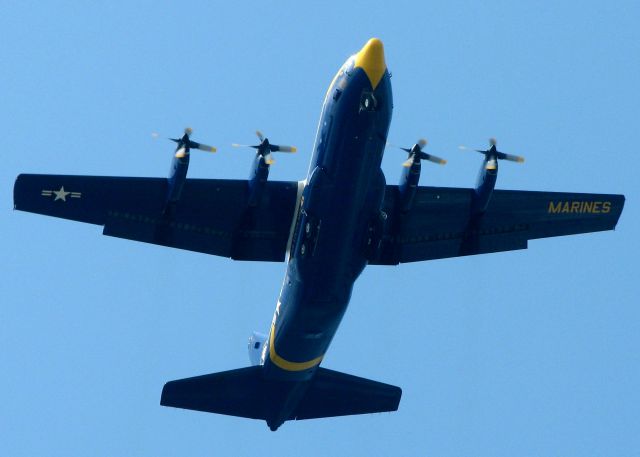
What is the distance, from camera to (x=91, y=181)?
34.1m

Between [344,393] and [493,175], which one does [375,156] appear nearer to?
[493,175]

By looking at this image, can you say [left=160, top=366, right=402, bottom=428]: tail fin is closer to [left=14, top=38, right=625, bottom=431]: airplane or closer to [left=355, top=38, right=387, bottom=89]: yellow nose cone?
[left=14, top=38, right=625, bottom=431]: airplane

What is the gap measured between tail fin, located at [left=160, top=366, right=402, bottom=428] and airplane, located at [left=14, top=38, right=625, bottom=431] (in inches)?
1.3

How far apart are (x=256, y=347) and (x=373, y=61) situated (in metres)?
12.0

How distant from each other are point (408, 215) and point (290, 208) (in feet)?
12.7

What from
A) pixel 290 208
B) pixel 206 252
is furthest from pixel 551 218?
pixel 206 252

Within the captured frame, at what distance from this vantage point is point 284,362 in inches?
1426

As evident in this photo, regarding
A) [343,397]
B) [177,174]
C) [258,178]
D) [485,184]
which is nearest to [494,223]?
[485,184]

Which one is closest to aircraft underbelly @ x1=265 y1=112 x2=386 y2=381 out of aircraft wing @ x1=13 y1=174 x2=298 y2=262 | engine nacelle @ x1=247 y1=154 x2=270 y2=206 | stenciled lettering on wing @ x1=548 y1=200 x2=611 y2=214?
engine nacelle @ x1=247 y1=154 x2=270 y2=206

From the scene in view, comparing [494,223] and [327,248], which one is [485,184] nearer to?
[494,223]

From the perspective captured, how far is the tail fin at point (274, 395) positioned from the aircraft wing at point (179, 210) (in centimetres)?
415

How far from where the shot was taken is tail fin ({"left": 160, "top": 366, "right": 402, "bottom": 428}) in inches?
1460

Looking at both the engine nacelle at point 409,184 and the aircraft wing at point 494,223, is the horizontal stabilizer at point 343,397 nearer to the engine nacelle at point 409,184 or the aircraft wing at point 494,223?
the aircraft wing at point 494,223

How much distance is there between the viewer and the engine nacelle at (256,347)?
37844 millimetres
